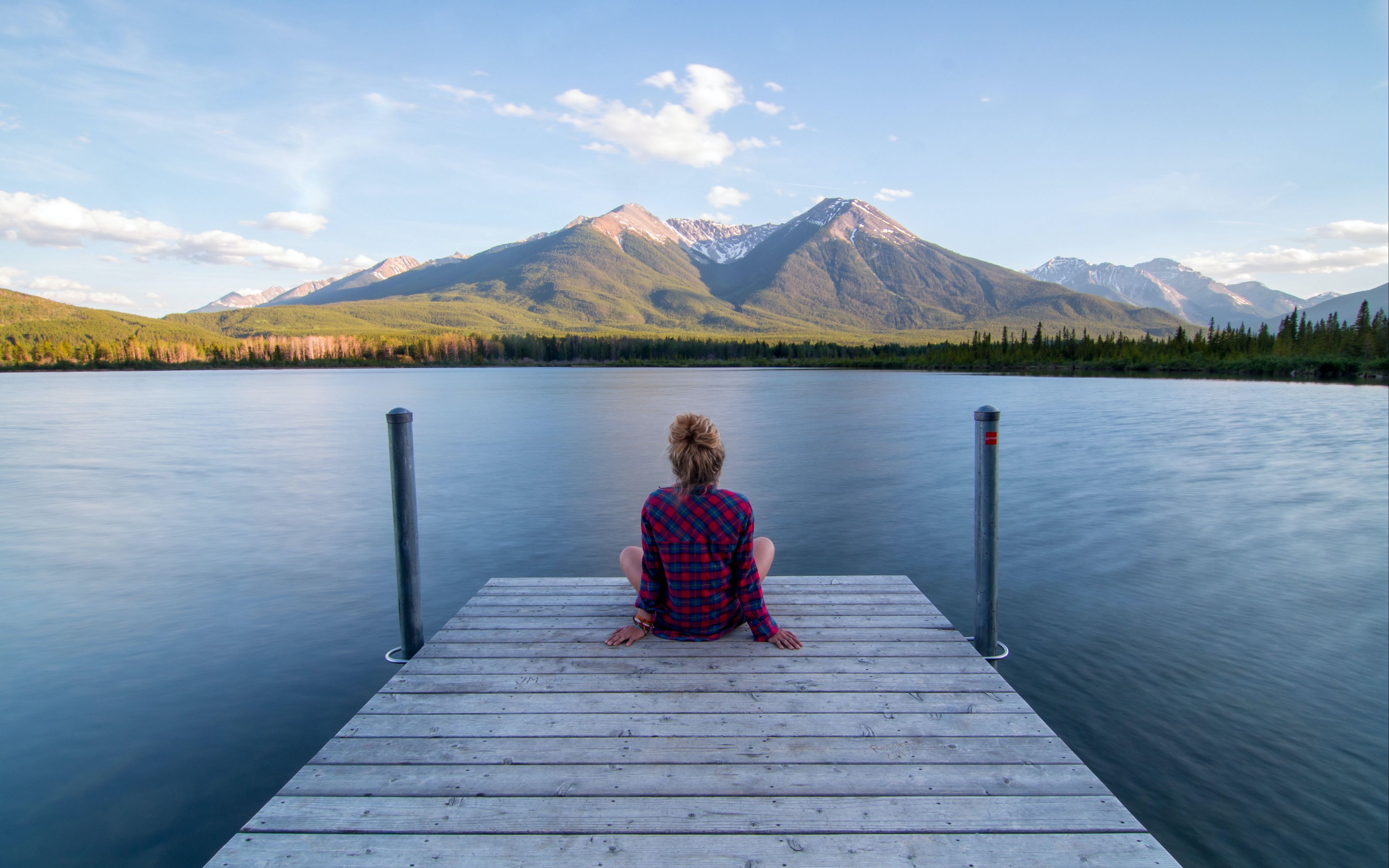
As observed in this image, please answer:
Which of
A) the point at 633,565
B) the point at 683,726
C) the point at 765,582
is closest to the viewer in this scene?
the point at 683,726

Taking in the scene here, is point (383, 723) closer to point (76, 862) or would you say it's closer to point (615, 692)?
point (615, 692)

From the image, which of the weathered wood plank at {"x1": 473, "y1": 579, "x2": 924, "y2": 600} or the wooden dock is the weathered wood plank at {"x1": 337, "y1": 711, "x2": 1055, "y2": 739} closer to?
the wooden dock

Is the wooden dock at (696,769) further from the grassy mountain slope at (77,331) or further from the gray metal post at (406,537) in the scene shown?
the grassy mountain slope at (77,331)

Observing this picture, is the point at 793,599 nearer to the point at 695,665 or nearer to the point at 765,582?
the point at 765,582

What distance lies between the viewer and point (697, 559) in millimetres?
4785

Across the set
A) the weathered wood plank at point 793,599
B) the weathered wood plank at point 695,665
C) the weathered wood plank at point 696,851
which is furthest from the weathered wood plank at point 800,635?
the weathered wood plank at point 696,851

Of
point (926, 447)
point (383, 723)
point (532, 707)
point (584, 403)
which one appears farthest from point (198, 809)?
point (584, 403)

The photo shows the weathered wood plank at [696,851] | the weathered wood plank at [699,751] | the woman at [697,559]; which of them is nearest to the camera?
the weathered wood plank at [696,851]

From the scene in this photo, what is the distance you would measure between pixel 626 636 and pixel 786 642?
119 centimetres

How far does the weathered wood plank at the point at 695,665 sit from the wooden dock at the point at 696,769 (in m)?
0.02

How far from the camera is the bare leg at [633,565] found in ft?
17.7

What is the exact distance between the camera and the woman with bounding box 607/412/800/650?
4.73 m

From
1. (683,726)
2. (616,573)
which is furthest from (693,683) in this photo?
(616,573)

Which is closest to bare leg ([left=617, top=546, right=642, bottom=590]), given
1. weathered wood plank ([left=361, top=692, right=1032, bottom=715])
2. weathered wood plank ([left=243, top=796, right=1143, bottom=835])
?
weathered wood plank ([left=361, top=692, right=1032, bottom=715])
